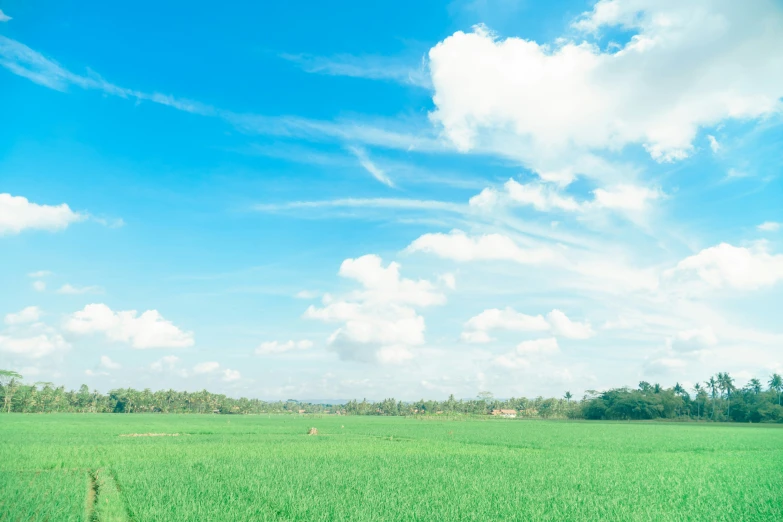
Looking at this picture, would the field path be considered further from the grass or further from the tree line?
the tree line

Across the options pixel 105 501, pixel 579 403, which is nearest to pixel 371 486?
pixel 105 501

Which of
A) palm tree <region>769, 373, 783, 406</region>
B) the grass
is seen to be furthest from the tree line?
the grass

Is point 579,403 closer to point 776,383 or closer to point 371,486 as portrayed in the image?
point 776,383

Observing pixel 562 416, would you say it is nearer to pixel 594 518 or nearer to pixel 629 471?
pixel 629 471

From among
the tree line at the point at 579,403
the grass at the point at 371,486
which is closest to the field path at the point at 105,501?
the grass at the point at 371,486

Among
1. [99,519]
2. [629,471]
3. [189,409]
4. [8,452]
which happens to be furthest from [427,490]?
[189,409]

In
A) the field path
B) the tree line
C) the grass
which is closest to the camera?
the field path

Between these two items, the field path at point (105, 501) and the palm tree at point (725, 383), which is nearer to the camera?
the field path at point (105, 501)

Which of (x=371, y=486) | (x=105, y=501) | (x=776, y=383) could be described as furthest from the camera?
(x=776, y=383)

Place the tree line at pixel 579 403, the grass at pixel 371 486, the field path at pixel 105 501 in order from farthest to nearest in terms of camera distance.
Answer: the tree line at pixel 579 403
the grass at pixel 371 486
the field path at pixel 105 501

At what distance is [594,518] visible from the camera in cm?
1060

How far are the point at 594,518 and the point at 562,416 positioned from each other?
124m

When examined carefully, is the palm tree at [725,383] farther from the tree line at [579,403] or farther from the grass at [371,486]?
the grass at [371,486]

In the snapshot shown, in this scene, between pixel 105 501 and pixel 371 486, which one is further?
pixel 371 486
